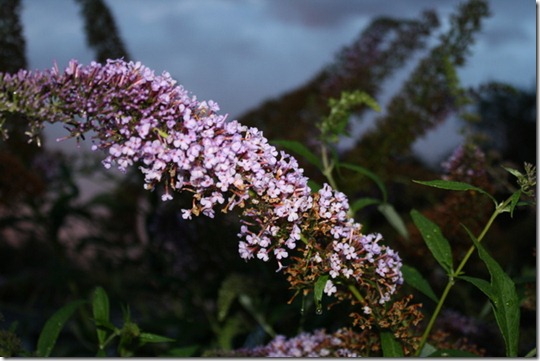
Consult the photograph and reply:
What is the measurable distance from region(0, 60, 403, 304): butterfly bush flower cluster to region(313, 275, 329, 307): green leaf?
17mm

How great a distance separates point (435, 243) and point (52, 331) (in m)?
0.46

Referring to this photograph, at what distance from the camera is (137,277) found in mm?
1704

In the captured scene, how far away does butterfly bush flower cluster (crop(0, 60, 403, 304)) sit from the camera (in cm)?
54

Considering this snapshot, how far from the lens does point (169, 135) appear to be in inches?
21.5

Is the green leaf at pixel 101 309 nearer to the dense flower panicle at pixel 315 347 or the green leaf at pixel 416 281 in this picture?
the dense flower panicle at pixel 315 347

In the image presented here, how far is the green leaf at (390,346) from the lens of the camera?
25.4 inches

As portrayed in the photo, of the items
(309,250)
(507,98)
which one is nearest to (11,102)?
(309,250)

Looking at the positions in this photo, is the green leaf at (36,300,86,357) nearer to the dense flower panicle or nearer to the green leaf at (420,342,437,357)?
the dense flower panicle

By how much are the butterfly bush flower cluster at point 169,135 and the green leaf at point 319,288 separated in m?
0.02

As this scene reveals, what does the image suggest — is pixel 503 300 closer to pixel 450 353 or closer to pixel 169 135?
pixel 450 353

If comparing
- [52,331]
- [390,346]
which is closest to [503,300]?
[390,346]

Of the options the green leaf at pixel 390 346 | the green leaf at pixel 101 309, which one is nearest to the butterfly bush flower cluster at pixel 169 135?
the green leaf at pixel 390 346

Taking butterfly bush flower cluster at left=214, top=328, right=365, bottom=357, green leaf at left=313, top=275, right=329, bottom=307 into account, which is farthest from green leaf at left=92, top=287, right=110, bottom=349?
green leaf at left=313, top=275, right=329, bottom=307

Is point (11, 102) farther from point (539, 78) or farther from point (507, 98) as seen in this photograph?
point (507, 98)
